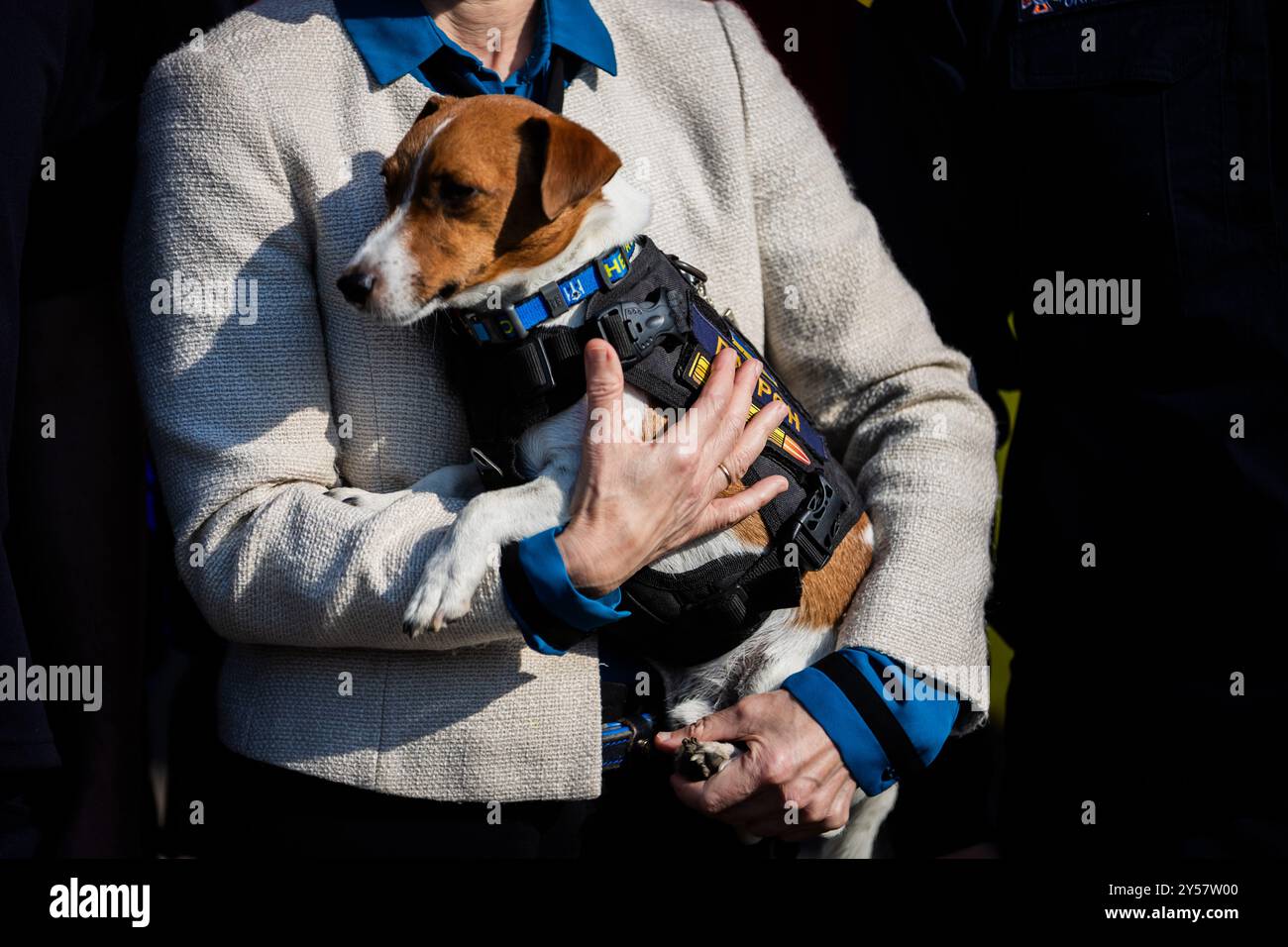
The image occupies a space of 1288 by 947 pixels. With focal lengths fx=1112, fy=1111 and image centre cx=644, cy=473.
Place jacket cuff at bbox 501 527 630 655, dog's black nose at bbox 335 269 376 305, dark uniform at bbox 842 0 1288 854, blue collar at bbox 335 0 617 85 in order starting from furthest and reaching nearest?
dark uniform at bbox 842 0 1288 854 → blue collar at bbox 335 0 617 85 → dog's black nose at bbox 335 269 376 305 → jacket cuff at bbox 501 527 630 655

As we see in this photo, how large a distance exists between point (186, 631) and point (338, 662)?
0.69 m

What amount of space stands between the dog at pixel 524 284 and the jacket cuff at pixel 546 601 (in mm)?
62

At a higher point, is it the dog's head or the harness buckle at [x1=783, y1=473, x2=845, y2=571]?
the dog's head

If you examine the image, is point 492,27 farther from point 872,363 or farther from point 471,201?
point 872,363

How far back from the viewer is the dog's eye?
189cm

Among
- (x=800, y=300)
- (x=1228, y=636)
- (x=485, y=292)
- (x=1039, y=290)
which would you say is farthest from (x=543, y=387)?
(x=1228, y=636)

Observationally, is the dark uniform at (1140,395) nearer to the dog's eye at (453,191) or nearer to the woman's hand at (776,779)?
the woman's hand at (776,779)

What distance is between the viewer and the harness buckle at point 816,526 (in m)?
1.93

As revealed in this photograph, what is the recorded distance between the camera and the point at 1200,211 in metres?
1.98

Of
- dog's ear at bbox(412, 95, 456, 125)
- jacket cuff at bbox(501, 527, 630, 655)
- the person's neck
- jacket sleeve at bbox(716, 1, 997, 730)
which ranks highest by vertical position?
the person's neck

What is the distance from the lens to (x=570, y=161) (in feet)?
6.05

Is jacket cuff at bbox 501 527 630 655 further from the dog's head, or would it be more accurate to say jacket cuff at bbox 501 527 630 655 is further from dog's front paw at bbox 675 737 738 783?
the dog's head

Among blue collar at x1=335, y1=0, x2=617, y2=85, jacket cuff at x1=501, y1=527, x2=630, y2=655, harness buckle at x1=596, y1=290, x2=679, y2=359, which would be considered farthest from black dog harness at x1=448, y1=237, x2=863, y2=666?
blue collar at x1=335, y1=0, x2=617, y2=85

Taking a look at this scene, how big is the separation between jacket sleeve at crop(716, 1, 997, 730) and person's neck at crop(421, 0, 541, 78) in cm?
37
